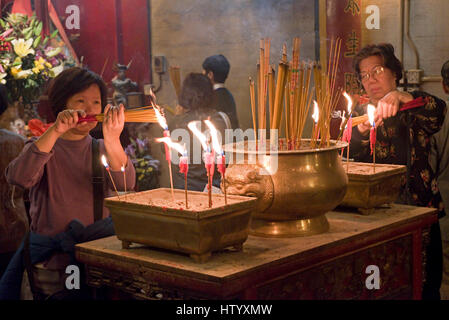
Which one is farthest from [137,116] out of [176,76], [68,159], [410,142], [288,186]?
[176,76]

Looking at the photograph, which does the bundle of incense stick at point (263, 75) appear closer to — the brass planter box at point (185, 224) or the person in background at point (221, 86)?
the brass planter box at point (185, 224)

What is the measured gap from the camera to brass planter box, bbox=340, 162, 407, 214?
257 cm

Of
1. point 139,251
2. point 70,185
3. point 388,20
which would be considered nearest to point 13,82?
point 70,185

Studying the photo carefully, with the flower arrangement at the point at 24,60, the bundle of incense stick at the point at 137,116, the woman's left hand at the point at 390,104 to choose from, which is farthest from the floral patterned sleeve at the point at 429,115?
the flower arrangement at the point at 24,60

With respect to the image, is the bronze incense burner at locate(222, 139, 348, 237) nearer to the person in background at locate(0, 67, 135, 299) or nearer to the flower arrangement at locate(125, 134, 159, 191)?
the person in background at locate(0, 67, 135, 299)

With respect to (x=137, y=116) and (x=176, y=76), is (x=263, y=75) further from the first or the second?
(x=176, y=76)

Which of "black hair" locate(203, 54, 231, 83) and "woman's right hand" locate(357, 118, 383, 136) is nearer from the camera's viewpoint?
Result: "woman's right hand" locate(357, 118, 383, 136)

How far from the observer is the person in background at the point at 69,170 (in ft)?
7.82

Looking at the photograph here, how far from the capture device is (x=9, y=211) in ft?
10.6

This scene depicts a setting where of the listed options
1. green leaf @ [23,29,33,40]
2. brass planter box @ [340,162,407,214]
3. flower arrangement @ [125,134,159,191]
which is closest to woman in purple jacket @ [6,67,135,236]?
brass planter box @ [340,162,407,214]

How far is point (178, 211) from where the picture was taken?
1.90 metres

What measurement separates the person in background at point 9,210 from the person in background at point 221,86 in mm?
1971

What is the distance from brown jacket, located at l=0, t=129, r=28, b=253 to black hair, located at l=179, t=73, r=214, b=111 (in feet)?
3.94

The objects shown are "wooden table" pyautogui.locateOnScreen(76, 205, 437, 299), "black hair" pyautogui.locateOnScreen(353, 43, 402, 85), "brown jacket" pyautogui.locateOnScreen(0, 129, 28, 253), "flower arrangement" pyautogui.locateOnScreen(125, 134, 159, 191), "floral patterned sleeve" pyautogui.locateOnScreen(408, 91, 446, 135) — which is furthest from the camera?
"flower arrangement" pyautogui.locateOnScreen(125, 134, 159, 191)
